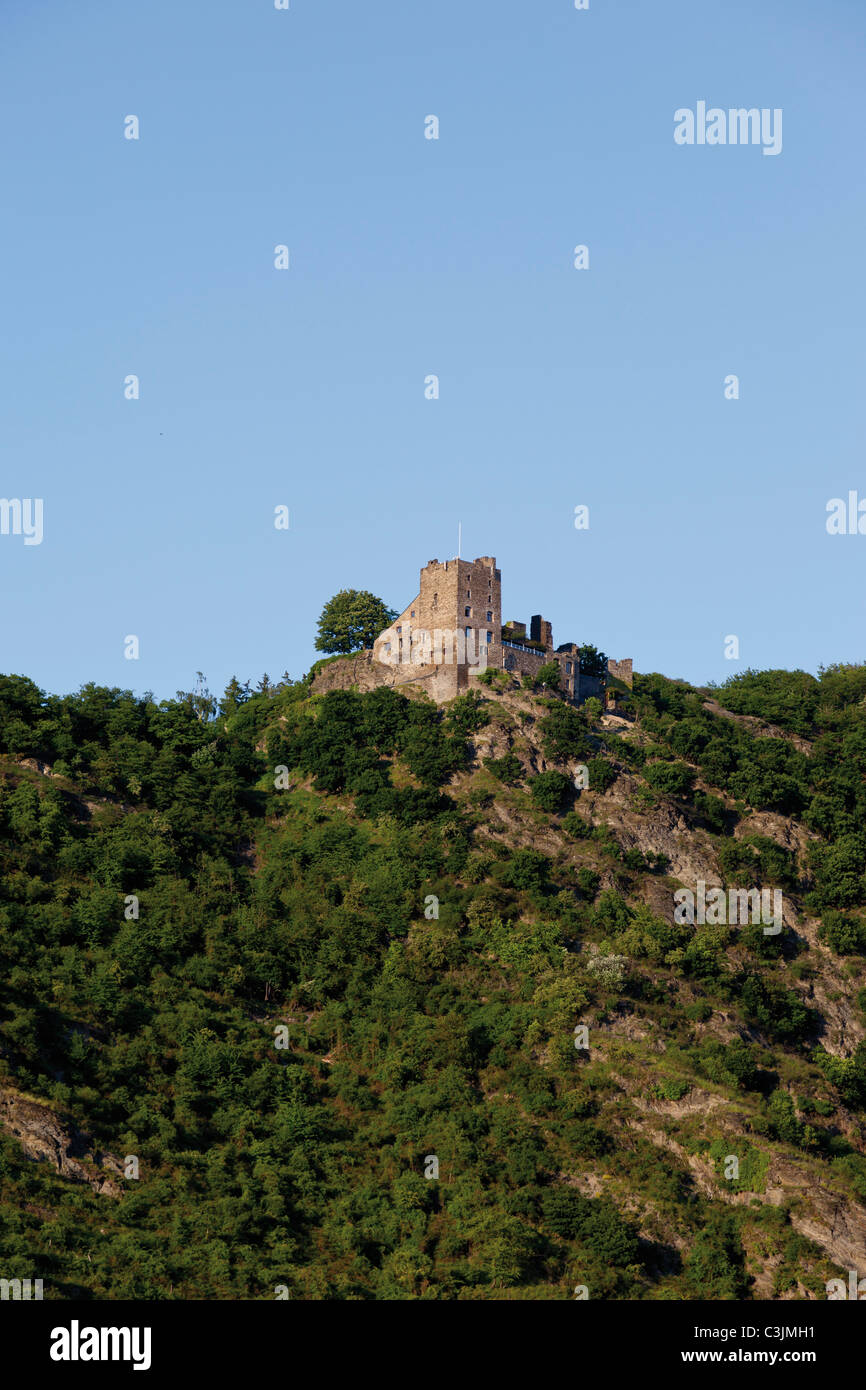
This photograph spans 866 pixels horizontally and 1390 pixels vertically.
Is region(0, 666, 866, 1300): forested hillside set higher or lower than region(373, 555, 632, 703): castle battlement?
lower

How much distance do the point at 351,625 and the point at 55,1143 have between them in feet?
185

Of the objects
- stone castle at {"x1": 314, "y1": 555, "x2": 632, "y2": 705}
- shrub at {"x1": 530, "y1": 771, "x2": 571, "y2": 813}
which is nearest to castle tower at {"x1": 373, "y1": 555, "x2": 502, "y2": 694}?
stone castle at {"x1": 314, "y1": 555, "x2": 632, "y2": 705}

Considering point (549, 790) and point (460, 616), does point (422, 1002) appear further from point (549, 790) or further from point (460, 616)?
point (460, 616)

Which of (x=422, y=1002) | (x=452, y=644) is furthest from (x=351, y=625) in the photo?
(x=422, y=1002)

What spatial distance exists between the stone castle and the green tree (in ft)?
24.1

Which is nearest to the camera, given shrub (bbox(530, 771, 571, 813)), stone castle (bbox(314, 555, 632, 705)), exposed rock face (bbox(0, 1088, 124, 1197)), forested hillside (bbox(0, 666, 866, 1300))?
exposed rock face (bbox(0, 1088, 124, 1197))

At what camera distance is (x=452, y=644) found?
127000 mm

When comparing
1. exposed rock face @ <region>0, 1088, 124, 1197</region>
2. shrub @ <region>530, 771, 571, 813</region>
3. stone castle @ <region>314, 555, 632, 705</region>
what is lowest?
exposed rock face @ <region>0, 1088, 124, 1197</region>

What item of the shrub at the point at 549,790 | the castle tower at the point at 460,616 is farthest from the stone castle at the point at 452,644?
the shrub at the point at 549,790

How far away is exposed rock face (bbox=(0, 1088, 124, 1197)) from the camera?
8856 centimetres

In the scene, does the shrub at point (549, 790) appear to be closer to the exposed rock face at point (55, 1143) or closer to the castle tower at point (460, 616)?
the castle tower at point (460, 616)

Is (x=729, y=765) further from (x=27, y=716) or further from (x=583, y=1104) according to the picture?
(x=27, y=716)

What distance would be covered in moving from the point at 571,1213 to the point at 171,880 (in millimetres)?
31407

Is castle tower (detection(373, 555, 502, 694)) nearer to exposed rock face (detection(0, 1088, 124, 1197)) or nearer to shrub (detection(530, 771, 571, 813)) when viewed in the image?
shrub (detection(530, 771, 571, 813))
